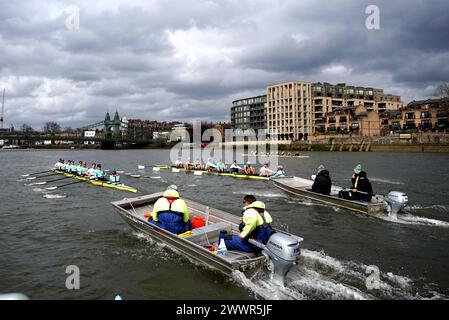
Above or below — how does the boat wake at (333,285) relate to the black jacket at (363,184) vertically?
below

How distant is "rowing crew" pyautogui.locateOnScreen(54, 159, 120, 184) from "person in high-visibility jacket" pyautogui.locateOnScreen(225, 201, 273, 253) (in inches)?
730

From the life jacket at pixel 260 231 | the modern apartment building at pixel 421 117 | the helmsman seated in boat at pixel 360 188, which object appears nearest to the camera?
the life jacket at pixel 260 231

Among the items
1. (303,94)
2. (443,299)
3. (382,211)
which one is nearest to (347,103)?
(303,94)

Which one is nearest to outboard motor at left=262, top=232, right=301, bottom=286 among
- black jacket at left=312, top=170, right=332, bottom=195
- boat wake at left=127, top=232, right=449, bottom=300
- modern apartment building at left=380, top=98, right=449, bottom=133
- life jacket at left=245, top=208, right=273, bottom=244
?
boat wake at left=127, top=232, right=449, bottom=300

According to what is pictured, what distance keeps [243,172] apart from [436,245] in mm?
22317

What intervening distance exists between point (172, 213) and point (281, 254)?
14.5 ft

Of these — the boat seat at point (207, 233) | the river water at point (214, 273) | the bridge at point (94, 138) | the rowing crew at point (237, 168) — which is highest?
the bridge at point (94, 138)

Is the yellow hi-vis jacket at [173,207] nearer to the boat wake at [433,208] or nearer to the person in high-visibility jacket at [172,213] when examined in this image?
the person in high-visibility jacket at [172,213]

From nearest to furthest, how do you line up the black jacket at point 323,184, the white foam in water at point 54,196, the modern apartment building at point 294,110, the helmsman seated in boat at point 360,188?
the helmsman seated in boat at point 360,188
the black jacket at point 323,184
the white foam in water at point 54,196
the modern apartment building at point 294,110

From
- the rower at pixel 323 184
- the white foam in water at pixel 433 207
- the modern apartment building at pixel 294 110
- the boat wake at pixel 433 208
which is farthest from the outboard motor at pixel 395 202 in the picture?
the modern apartment building at pixel 294 110

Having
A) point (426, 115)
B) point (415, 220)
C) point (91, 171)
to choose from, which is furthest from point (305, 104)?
point (415, 220)

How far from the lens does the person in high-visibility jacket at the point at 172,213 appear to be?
420 inches

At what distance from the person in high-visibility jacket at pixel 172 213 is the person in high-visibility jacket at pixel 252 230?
2.25 meters

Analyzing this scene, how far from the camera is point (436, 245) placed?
11.7 meters
